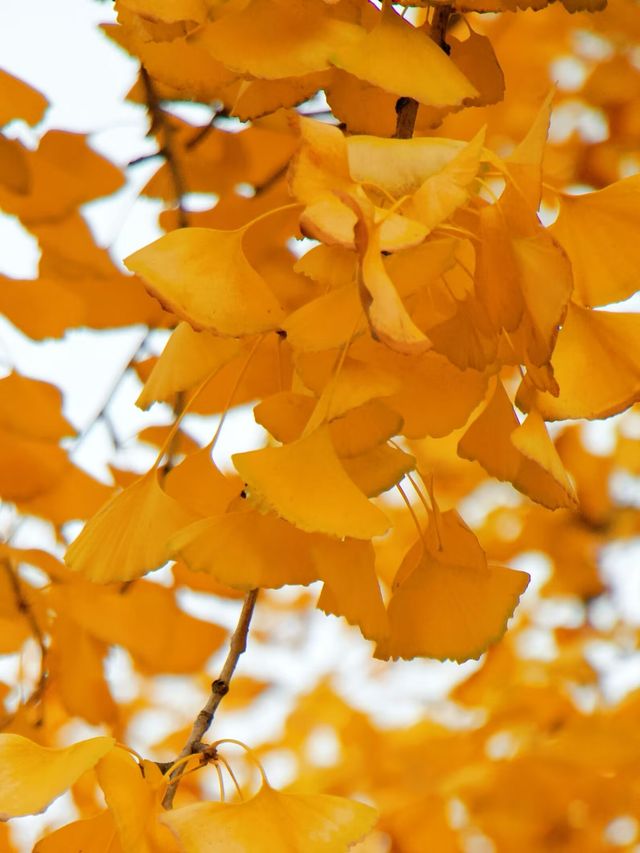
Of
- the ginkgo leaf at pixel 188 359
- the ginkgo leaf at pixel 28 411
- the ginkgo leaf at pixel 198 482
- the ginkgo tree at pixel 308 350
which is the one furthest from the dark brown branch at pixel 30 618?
the ginkgo leaf at pixel 188 359

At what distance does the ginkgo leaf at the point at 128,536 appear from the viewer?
0.53 metres

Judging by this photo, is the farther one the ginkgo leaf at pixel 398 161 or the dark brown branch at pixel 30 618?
the dark brown branch at pixel 30 618

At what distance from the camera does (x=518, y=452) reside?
0.53 m

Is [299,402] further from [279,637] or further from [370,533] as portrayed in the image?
[279,637]

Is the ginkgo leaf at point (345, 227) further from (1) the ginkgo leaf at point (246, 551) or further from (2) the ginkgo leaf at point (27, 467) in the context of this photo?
(2) the ginkgo leaf at point (27, 467)

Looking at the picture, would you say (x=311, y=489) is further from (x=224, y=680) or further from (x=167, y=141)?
(x=167, y=141)

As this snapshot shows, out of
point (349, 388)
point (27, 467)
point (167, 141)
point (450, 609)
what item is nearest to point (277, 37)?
point (349, 388)

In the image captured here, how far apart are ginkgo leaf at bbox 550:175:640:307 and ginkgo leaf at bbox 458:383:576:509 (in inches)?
2.6

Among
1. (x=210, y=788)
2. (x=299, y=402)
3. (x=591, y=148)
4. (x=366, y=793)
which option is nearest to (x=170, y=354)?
(x=299, y=402)

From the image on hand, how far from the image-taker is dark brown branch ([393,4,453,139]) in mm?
530

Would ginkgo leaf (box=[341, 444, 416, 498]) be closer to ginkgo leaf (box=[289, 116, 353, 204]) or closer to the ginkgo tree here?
the ginkgo tree

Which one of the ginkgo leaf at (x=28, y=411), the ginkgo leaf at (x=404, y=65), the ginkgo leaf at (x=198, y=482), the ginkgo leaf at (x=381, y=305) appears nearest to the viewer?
the ginkgo leaf at (x=381, y=305)

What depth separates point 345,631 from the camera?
3.04 m

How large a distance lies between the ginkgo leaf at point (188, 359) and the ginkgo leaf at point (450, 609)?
14cm
